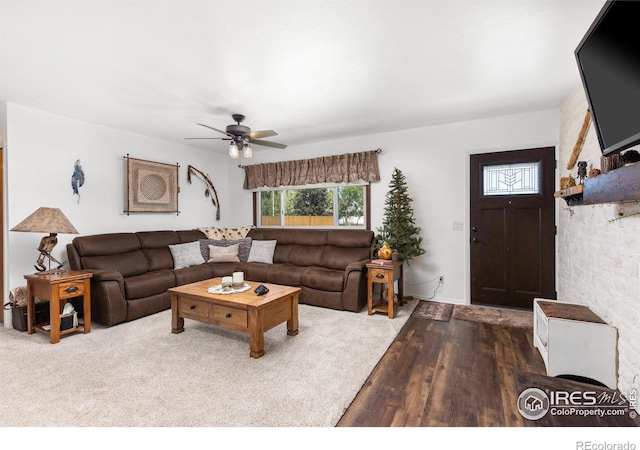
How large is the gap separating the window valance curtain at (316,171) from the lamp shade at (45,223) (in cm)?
304

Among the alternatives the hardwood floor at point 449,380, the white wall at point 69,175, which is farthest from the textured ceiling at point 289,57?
the hardwood floor at point 449,380

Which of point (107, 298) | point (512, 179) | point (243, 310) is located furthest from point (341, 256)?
point (107, 298)

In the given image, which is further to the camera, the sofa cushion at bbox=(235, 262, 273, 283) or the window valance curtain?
the window valance curtain

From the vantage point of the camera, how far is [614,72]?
1.47m

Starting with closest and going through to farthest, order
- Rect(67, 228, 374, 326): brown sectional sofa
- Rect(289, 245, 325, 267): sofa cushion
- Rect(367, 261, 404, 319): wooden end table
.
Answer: Rect(67, 228, 374, 326): brown sectional sofa, Rect(367, 261, 404, 319): wooden end table, Rect(289, 245, 325, 267): sofa cushion

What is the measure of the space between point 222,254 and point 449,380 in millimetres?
3682

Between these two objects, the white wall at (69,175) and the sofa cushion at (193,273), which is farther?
the sofa cushion at (193,273)

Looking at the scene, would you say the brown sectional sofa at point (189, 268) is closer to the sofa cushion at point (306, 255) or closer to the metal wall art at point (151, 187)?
the sofa cushion at point (306, 255)

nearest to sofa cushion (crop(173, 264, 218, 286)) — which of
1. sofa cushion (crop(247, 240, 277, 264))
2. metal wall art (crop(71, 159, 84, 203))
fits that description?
sofa cushion (crop(247, 240, 277, 264))

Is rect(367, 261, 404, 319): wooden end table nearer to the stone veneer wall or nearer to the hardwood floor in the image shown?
the hardwood floor

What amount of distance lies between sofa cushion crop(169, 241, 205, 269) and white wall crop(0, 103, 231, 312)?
65 centimetres

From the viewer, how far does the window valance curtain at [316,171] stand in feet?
15.4

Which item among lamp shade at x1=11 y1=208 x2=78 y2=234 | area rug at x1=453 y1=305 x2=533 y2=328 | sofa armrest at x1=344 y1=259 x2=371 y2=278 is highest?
lamp shade at x1=11 y1=208 x2=78 y2=234

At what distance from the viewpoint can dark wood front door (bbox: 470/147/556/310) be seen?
371cm
